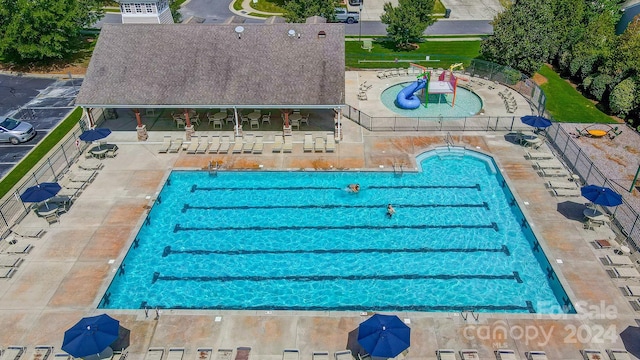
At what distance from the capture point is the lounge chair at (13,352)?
1689cm

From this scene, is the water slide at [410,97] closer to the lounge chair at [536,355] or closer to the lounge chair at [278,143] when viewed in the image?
the lounge chair at [278,143]

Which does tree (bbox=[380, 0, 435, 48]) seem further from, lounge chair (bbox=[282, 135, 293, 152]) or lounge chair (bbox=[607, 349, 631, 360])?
lounge chair (bbox=[607, 349, 631, 360])

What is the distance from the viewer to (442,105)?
36.1 metres

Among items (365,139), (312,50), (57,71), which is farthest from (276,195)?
(57,71)

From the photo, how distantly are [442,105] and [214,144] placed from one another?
58.4 ft

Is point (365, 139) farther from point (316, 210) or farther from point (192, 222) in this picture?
point (192, 222)

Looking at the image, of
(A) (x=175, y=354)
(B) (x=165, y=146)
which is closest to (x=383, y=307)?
(A) (x=175, y=354)

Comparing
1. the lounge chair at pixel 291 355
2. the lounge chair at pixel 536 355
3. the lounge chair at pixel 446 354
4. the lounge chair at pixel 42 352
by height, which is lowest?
the lounge chair at pixel 536 355

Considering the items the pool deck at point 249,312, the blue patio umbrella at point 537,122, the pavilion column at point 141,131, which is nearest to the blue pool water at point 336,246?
the pool deck at point 249,312

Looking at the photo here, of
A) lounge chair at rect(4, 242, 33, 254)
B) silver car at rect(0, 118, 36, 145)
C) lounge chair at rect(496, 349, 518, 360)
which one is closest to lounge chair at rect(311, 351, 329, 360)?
lounge chair at rect(496, 349, 518, 360)

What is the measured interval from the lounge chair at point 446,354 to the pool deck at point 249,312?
295mm

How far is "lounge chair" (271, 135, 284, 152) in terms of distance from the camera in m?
29.5

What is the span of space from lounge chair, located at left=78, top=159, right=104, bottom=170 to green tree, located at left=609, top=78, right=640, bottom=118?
3581 cm

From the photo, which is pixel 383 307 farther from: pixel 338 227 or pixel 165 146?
pixel 165 146
